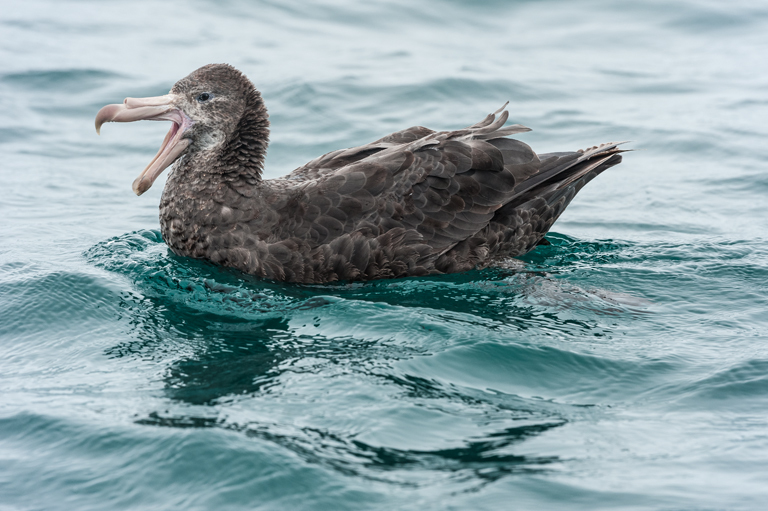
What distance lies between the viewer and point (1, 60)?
1434 centimetres

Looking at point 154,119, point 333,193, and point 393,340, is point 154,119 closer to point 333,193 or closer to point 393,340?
point 333,193

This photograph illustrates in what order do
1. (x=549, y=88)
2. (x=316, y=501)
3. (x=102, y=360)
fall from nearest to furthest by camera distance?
(x=316, y=501)
(x=102, y=360)
(x=549, y=88)

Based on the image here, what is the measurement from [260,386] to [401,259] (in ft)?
7.19

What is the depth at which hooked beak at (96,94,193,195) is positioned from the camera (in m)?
6.96

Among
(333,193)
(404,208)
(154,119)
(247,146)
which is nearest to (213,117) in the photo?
(247,146)

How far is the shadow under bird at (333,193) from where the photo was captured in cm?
→ 708

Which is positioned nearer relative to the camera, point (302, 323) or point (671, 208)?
point (302, 323)

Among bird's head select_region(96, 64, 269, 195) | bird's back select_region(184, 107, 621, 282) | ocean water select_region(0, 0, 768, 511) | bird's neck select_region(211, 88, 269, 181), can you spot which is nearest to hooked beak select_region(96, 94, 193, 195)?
bird's head select_region(96, 64, 269, 195)

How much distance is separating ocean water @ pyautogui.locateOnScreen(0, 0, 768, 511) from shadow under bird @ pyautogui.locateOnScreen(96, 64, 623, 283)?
0.23m

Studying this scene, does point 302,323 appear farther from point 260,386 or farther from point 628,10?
point 628,10

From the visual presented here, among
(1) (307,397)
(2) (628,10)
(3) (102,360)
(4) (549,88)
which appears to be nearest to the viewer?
(1) (307,397)

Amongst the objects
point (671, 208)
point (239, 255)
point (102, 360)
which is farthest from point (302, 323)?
point (671, 208)

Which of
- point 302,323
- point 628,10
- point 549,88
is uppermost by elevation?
point 628,10

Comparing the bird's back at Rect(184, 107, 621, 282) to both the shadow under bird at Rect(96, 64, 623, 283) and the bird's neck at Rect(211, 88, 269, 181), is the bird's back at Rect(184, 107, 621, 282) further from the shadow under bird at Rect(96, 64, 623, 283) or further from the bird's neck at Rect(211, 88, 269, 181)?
the bird's neck at Rect(211, 88, 269, 181)
